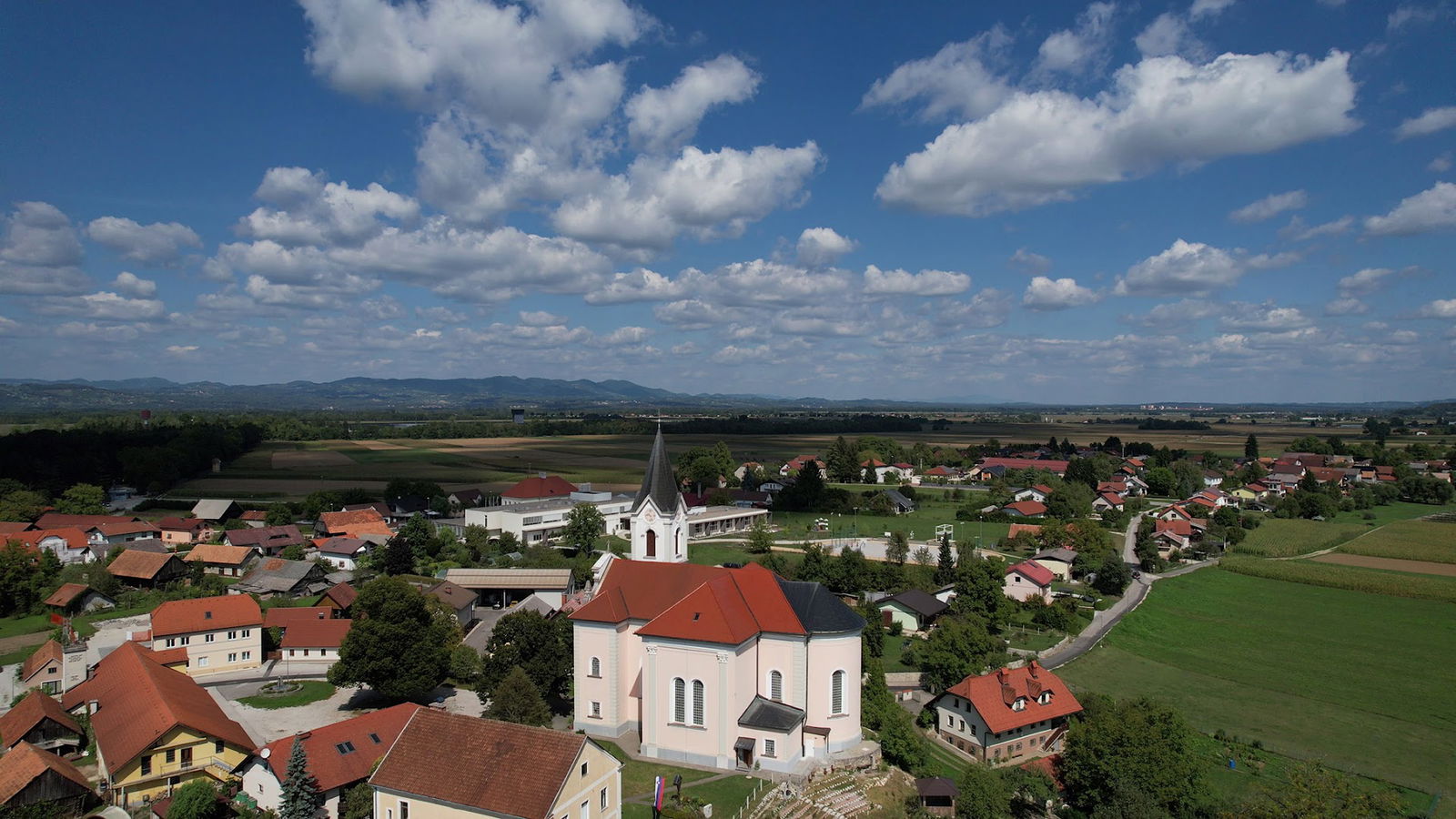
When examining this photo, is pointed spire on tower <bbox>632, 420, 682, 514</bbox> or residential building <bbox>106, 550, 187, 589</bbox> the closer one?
pointed spire on tower <bbox>632, 420, 682, 514</bbox>

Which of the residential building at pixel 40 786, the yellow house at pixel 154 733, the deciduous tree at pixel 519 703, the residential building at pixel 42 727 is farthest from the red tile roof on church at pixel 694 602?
the residential building at pixel 42 727

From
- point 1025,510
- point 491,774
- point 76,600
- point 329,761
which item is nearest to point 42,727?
point 329,761

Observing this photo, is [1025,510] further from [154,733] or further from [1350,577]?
[154,733]

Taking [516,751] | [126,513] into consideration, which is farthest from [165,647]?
[126,513]

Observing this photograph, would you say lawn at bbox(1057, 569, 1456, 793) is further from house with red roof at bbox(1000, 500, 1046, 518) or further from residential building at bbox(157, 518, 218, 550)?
residential building at bbox(157, 518, 218, 550)

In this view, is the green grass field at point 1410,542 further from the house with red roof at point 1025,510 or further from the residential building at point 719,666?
the residential building at point 719,666

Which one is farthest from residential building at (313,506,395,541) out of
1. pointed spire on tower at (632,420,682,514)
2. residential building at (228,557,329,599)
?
pointed spire on tower at (632,420,682,514)
